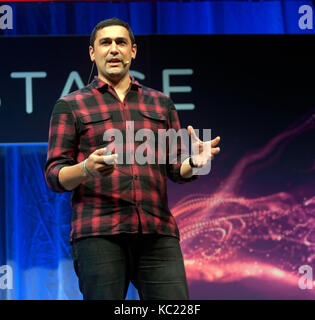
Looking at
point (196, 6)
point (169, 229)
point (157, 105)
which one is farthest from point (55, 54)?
point (169, 229)

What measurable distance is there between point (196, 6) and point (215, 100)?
63 centimetres

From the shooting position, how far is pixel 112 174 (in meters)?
1.89

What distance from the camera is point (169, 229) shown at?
191cm

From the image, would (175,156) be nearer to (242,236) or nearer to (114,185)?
(114,185)

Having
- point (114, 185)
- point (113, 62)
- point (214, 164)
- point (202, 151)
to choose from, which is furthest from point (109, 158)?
point (214, 164)

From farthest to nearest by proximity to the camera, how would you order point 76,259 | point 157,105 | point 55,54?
point 55,54
point 157,105
point 76,259

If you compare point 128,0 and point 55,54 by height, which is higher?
point 128,0

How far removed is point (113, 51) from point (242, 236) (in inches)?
73.3

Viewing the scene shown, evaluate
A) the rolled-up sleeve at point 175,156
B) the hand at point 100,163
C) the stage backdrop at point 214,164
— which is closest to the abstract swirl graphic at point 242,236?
the stage backdrop at point 214,164

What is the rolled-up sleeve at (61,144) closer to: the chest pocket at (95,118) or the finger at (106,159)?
the chest pocket at (95,118)

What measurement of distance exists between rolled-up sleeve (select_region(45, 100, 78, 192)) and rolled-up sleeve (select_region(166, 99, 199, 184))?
32 cm
